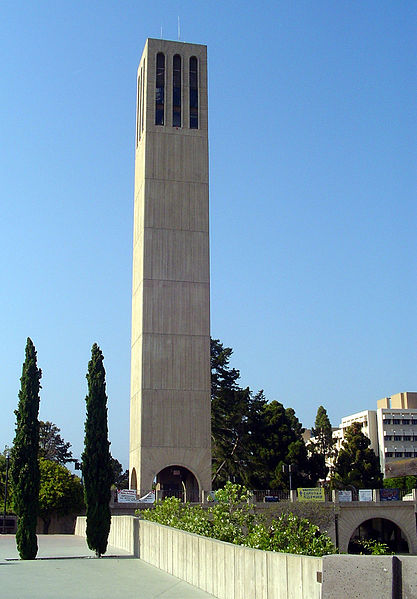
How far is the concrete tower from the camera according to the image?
157ft

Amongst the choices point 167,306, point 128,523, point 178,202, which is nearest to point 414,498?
point 167,306

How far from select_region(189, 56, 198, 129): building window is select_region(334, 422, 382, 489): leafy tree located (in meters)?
37.1

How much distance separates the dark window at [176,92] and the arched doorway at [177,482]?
23.8m

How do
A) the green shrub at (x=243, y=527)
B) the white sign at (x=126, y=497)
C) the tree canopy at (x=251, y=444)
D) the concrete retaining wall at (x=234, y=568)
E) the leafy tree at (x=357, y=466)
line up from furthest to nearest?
the leafy tree at (x=357, y=466) → the tree canopy at (x=251, y=444) → the white sign at (x=126, y=497) → the green shrub at (x=243, y=527) → the concrete retaining wall at (x=234, y=568)

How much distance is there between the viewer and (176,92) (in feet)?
177

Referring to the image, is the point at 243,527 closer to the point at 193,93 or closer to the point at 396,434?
the point at 193,93

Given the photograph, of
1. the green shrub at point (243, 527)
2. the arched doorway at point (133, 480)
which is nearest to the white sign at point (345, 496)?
the arched doorway at point (133, 480)

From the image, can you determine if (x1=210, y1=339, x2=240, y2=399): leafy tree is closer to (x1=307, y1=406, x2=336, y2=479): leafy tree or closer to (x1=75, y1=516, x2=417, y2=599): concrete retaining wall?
(x1=307, y1=406, x2=336, y2=479): leafy tree

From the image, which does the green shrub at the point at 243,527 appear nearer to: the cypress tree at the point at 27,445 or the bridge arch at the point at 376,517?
the cypress tree at the point at 27,445

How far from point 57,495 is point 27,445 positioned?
27666mm

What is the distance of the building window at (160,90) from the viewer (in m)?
53.2

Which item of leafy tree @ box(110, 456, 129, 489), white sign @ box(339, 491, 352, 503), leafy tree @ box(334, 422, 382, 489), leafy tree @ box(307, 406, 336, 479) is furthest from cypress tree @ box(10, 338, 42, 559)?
leafy tree @ box(110, 456, 129, 489)

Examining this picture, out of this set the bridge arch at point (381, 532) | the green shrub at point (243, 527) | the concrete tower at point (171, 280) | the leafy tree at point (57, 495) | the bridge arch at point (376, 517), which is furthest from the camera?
the bridge arch at point (381, 532)

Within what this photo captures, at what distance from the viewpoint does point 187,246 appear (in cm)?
5038
